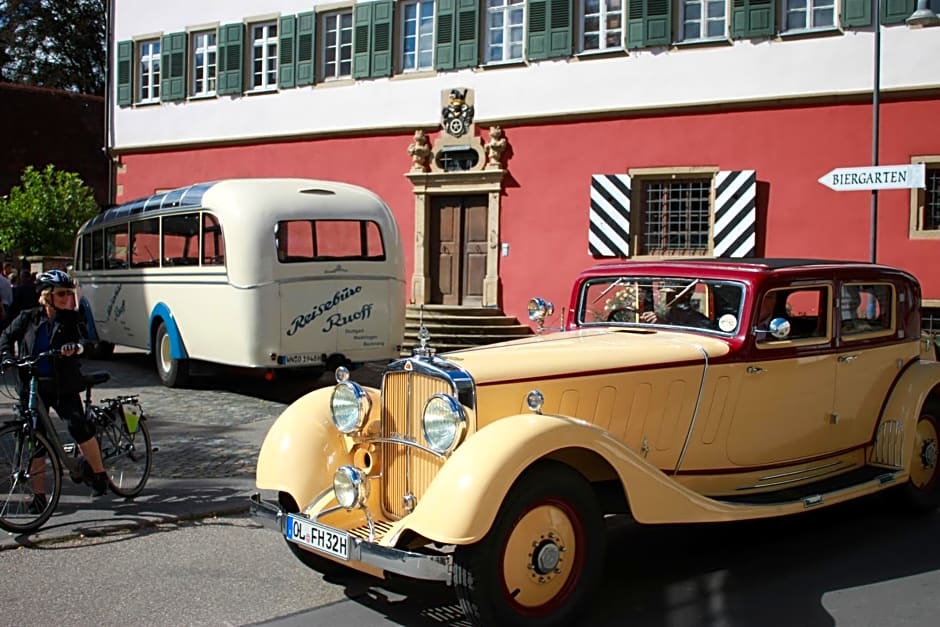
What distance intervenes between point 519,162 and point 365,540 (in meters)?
13.0

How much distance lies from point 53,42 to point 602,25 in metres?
24.7

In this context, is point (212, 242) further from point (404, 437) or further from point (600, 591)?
point (600, 591)

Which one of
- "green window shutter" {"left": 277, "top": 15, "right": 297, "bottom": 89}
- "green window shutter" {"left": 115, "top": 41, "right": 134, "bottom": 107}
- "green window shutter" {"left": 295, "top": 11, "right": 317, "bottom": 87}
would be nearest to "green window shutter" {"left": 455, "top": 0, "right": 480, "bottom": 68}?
"green window shutter" {"left": 295, "top": 11, "right": 317, "bottom": 87}

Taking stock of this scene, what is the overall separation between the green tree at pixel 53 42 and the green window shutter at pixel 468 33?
20.9 meters

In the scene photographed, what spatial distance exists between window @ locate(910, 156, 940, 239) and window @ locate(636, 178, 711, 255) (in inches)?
113

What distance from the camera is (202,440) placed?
9.33m

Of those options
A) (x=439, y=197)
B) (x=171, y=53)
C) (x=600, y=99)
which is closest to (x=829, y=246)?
(x=600, y=99)

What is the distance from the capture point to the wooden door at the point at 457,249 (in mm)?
17703

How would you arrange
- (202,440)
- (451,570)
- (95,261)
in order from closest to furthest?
(451,570) < (202,440) < (95,261)

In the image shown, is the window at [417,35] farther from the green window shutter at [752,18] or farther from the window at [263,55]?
the green window shutter at [752,18]

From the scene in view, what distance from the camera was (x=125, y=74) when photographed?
22328 mm

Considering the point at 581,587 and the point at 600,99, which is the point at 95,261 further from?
the point at 581,587

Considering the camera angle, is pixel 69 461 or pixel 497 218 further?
pixel 497 218

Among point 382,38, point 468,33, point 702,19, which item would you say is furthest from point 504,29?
point 702,19
